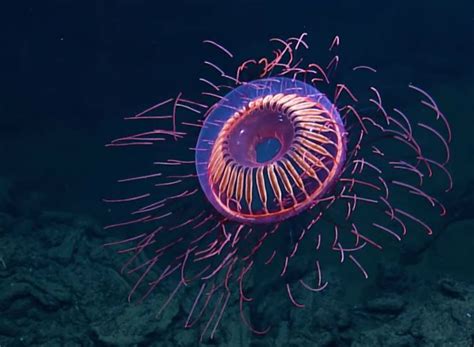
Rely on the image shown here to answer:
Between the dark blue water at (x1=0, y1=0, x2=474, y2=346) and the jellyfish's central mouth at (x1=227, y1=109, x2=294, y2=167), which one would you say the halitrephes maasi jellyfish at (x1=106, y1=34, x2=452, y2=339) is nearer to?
the jellyfish's central mouth at (x1=227, y1=109, x2=294, y2=167)

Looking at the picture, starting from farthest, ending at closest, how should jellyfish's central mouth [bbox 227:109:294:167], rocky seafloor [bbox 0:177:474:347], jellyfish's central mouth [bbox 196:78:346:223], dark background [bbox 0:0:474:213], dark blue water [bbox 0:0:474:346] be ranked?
dark background [bbox 0:0:474:213] < dark blue water [bbox 0:0:474:346] < rocky seafloor [bbox 0:177:474:347] < jellyfish's central mouth [bbox 227:109:294:167] < jellyfish's central mouth [bbox 196:78:346:223]

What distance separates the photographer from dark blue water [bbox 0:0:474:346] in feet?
16.4

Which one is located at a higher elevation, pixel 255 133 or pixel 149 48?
pixel 255 133

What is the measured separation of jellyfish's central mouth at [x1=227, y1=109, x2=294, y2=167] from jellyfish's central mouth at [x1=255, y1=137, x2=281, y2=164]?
0.12ft

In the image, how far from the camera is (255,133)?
4348 millimetres

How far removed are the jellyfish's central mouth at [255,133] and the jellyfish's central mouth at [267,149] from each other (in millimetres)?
37

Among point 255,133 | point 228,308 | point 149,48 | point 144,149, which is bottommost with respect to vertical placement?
point 144,149

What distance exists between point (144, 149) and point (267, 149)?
4043mm

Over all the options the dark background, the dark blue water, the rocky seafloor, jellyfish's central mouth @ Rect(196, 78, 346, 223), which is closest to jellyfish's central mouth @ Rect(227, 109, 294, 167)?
jellyfish's central mouth @ Rect(196, 78, 346, 223)

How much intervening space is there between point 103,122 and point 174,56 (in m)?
1.62

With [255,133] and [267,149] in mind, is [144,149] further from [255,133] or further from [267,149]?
[255,133]

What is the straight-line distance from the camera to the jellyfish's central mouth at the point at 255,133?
13.6ft

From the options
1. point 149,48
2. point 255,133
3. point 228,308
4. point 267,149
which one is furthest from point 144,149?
point 255,133

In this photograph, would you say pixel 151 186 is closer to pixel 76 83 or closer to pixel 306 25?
pixel 76 83
